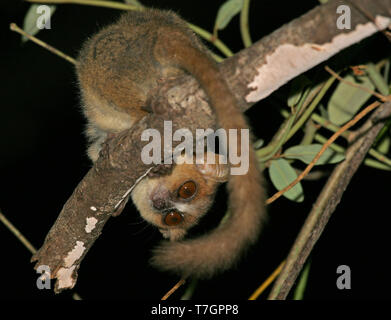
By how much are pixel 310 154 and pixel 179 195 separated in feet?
3.01

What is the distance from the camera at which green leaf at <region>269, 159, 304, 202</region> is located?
2.67 metres

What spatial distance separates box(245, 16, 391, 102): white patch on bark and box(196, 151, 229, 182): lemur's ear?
1.34 metres

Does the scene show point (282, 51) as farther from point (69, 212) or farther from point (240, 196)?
point (69, 212)

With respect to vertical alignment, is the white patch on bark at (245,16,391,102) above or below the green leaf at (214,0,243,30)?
below

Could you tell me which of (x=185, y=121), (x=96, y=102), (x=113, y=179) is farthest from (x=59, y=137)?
(x=185, y=121)

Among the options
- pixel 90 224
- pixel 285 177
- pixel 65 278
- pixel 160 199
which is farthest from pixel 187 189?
pixel 65 278

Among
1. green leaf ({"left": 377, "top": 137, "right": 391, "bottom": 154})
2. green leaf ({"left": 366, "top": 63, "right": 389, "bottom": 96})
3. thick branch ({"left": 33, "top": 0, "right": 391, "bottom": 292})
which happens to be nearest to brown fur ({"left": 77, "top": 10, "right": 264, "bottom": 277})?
thick branch ({"left": 33, "top": 0, "right": 391, "bottom": 292})

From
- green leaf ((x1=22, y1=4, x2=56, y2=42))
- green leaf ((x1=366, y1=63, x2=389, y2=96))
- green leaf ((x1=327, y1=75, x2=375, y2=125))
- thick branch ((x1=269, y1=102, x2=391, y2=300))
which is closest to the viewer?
thick branch ((x1=269, y1=102, x2=391, y2=300))

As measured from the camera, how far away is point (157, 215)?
322cm

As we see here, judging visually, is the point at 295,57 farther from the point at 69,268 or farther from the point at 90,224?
the point at 69,268

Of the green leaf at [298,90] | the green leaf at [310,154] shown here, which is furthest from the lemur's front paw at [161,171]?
the green leaf at [298,90]

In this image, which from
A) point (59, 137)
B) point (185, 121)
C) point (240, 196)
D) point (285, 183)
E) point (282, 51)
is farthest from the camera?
point (59, 137)

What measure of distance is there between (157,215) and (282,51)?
185cm

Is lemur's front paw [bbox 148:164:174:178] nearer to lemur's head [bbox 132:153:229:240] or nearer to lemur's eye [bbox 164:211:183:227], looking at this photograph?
lemur's head [bbox 132:153:229:240]
